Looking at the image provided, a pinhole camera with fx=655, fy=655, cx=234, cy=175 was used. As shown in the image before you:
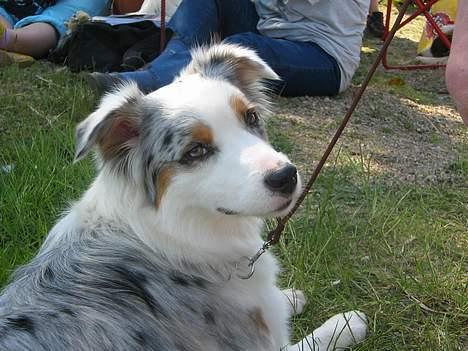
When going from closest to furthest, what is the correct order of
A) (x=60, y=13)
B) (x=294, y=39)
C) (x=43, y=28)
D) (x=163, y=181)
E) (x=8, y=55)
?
(x=163, y=181)
(x=294, y=39)
(x=8, y=55)
(x=43, y=28)
(x=60, y=13)

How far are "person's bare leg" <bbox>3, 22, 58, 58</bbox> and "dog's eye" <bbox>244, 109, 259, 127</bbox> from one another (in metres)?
4.24

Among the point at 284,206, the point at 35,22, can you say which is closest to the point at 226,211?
the point at 284,206

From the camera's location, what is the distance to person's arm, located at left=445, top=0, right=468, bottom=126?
188cm

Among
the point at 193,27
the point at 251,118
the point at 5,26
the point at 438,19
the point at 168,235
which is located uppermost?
the point at 251,118

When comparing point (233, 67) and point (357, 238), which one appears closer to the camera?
point (233, 67)

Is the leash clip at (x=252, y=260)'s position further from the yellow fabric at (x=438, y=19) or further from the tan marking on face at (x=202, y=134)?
the yellow fabric at (x=438, y=19)

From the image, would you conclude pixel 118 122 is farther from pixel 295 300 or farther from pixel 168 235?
pixel 295 300

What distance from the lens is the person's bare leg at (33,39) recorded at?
600 centimetres

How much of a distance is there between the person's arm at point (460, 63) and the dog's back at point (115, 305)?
101 cm

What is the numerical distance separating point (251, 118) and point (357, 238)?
119 centimetres

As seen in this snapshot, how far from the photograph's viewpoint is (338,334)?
2.62m

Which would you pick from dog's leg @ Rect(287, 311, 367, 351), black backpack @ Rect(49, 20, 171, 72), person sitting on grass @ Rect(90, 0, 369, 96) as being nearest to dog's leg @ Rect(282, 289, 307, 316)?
dog's leg @ Rect(287, 311, 367, 351)

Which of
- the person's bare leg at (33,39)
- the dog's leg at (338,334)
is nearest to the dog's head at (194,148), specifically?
the dog's leg at (338,334)

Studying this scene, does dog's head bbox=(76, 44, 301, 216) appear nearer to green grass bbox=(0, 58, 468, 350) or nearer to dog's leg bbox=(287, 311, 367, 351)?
dog's leg bbox=(287, 311, 367, 351)
